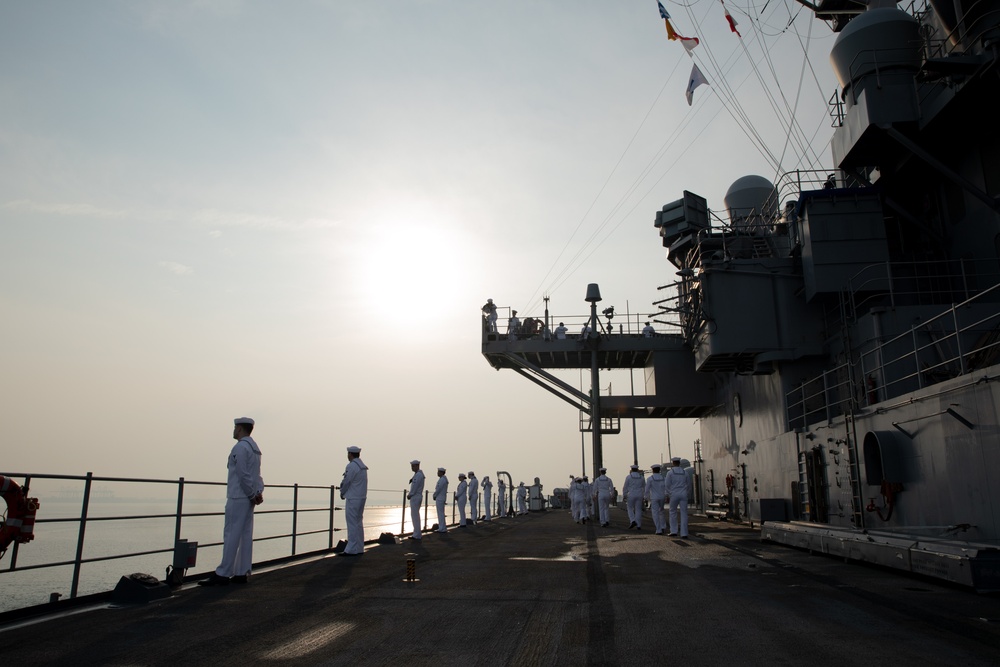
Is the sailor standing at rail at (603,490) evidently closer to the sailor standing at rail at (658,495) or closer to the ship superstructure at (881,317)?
the ship superstructure at (881,317)

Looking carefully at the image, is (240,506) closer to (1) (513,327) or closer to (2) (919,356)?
(2) (919,356)

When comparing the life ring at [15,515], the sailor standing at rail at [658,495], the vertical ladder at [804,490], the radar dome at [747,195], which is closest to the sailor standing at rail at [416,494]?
the sailor standing at rail at [658,495]

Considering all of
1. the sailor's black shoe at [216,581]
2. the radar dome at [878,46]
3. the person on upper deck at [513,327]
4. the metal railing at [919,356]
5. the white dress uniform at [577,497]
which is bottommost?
the sailor's black shoe at [216,581]

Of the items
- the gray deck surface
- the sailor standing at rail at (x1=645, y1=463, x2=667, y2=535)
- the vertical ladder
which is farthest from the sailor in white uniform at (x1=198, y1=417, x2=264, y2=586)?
the vertical ladder

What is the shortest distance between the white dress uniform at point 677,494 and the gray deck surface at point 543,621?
6.43 metres

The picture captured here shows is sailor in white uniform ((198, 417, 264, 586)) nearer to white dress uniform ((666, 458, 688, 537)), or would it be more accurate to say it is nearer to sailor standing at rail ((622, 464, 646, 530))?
white dress uniform ((666, 458, 688, 537))

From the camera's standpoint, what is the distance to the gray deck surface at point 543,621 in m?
4.36

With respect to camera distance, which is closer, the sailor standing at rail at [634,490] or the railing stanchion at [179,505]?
the railing stanchion at [179,505]

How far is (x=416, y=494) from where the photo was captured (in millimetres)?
16312

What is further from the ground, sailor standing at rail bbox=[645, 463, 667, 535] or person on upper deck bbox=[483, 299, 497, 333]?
person on upper deck bbox=[483, 299, 497, 333]

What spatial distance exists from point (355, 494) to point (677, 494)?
768 cm

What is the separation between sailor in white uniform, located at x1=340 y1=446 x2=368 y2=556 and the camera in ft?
38.8

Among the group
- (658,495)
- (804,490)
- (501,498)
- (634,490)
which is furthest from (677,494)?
(501,498)

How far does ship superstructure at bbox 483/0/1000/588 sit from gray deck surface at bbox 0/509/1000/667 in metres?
1.65
